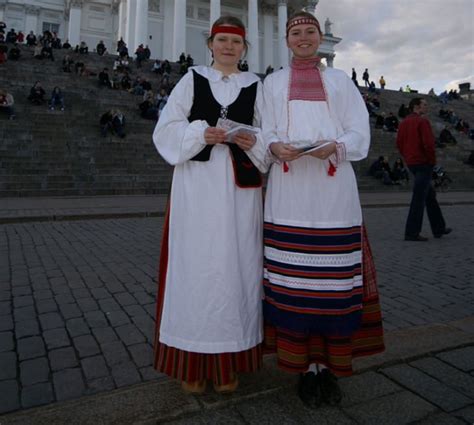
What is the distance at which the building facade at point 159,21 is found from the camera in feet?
137

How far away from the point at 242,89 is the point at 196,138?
1.42ft

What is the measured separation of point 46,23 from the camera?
48.2 m

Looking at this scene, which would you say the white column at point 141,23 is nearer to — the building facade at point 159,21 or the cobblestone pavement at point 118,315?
the building facade at point 159,21

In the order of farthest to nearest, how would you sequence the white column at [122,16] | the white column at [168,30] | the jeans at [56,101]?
the white column at [122,16] < the white column at [168,30] < the jeans at [56,101]

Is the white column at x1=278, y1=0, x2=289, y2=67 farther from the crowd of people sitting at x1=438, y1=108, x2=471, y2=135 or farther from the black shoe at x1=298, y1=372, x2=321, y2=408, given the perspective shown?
the black shoe at x1=298, y1=372, x2=321, y2=408

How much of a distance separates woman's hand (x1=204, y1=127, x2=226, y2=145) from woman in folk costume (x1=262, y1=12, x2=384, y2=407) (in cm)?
26

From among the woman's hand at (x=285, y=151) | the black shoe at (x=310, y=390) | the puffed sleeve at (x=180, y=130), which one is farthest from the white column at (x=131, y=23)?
the black shoe at (x=310, y=390)

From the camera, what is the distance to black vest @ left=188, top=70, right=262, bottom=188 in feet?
7.24

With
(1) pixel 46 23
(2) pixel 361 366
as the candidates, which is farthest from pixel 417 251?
(1) pixel 46 23

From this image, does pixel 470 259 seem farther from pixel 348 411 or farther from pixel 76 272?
pixel 76 272

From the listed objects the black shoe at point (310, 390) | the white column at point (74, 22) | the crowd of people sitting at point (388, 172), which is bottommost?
the black shoe at point (310, 390)

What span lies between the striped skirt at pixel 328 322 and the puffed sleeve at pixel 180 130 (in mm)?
641

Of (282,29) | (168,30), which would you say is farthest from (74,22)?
(282,29)

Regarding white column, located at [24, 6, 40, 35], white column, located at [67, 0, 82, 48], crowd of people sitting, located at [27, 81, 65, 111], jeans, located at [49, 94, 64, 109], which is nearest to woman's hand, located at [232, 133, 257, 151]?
crowd of people sitting, located at [27, 81, 65, 111]
